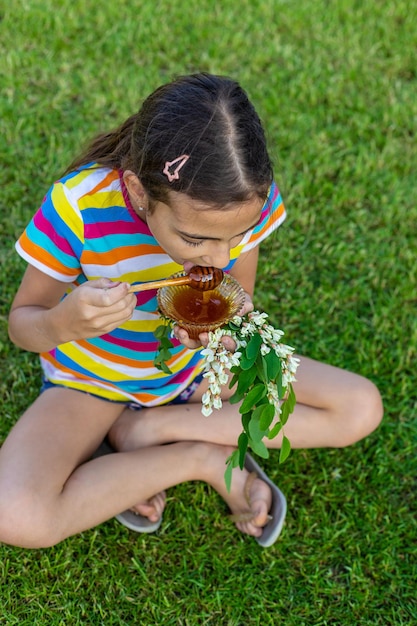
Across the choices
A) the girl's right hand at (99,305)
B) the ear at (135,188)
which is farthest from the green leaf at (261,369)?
the ear at (135,188)

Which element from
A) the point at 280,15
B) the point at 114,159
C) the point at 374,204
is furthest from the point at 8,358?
the point at 280,15

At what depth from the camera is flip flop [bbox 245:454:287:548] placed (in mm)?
2363

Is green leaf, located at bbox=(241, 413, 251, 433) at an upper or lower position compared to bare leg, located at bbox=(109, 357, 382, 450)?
upper

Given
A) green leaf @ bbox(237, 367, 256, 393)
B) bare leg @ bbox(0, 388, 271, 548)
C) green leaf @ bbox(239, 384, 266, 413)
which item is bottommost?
bare leg @ bbox(0, 388, 271, 548)

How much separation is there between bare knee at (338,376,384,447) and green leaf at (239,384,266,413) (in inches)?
23.8

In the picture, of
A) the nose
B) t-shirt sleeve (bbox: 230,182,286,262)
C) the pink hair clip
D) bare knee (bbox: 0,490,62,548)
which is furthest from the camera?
t-shirt sleeve (bbox: 230,182,286,262)

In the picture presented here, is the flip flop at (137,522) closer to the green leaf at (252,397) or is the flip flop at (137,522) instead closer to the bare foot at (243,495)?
the bare foot at (243,495)

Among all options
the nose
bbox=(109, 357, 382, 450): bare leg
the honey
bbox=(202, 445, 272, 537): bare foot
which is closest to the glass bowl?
the honey

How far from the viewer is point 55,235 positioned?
6.64 ft

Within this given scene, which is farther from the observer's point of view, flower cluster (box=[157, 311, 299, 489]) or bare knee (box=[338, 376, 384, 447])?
bare knee (box=[338, 376, 384, 447])

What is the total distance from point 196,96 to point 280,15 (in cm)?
266

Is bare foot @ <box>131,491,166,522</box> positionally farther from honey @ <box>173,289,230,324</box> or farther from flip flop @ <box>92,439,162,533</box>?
honey @ <box>173,289,230,324</box>

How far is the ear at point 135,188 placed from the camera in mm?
1882

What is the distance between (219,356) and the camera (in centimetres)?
184
